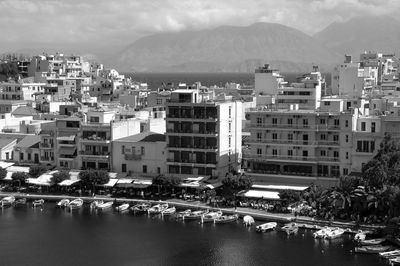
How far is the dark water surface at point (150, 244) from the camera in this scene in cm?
5075

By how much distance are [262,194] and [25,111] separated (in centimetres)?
4532

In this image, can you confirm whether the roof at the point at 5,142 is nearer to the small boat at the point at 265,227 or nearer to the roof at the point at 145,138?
the roof at the point at 145,138

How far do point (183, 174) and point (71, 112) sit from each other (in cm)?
2267

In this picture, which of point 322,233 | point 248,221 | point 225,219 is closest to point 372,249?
point 322,233

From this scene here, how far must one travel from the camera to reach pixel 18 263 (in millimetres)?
50375

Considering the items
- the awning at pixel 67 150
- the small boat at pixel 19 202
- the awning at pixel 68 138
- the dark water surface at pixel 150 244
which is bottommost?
the dark water surface at pixel 150 244

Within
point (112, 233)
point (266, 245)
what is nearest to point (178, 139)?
point (112, 233)

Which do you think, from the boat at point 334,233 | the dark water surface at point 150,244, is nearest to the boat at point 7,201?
the dark water surface at point 150,244

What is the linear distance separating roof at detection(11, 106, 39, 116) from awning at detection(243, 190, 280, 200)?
137 ft

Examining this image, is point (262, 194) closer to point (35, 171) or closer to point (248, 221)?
point (248, 221)

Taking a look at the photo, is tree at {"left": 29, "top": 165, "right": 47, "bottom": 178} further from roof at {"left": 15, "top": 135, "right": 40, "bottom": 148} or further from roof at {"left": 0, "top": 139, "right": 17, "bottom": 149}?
roof at {"left": 0, "top": 139, "right": 17, "bottom": 149}

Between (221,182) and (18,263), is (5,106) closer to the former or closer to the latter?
(221,182)

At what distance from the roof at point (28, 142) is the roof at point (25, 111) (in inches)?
560

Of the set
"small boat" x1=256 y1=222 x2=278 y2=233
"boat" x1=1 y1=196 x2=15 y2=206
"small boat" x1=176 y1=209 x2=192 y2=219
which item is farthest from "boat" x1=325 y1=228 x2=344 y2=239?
"boat" x1=1 y1=196 x2=15 y2=206
